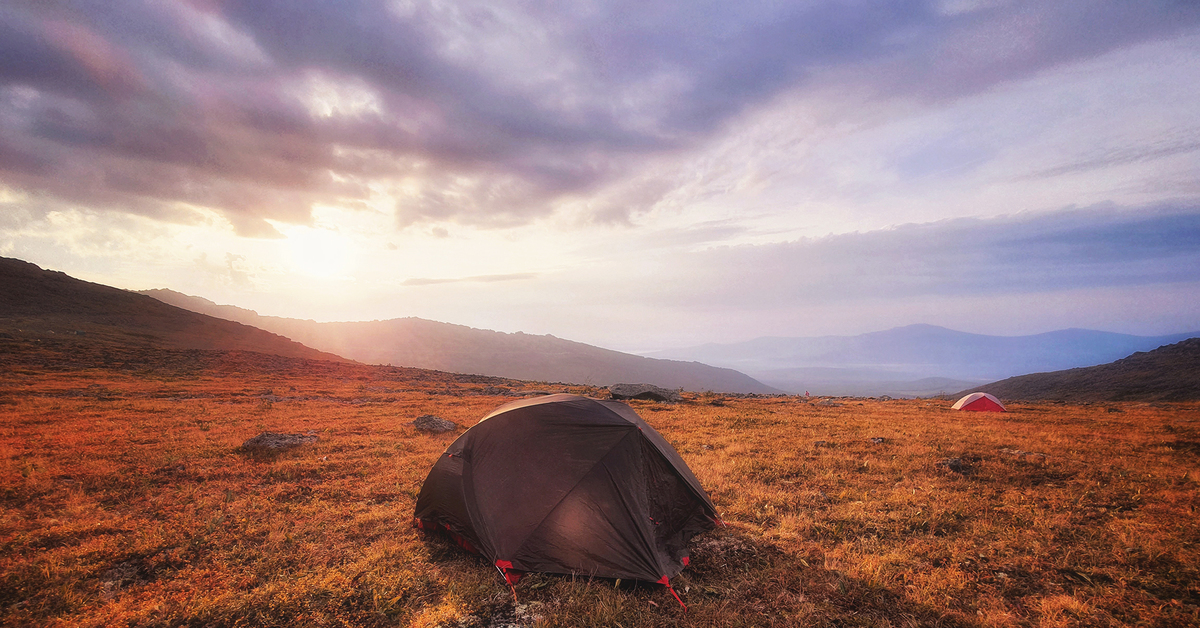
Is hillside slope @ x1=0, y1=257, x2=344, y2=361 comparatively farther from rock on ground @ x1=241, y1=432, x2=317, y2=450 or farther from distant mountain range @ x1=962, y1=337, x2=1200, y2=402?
distant mountain range @ x1=962, y1=337, x2=1200, y2=402

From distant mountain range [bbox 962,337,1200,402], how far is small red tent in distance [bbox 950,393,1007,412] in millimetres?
60255

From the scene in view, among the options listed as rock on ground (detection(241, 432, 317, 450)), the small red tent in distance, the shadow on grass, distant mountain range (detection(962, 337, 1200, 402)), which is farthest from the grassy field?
distant mountain range (detection(962, 337, 1200, 402))

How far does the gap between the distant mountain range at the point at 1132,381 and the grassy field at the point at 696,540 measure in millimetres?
85352

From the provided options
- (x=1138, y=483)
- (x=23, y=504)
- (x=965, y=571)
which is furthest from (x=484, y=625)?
(x=1138, y=483)

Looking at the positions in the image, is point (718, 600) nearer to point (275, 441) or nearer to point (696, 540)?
point (696, 540)

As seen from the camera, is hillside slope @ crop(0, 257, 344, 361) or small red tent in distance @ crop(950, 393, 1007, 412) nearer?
small red tent in distance @ crop(950, 393, 1007, 412)

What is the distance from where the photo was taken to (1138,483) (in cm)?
1191

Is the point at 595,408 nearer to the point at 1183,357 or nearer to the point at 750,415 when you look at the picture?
the point at 750,415

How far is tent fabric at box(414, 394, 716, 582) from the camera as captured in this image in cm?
776

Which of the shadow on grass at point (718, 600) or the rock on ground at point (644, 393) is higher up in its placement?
the rock on ground at point (644, 393)

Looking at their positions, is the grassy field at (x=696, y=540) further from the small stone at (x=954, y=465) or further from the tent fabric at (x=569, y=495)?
the tent fabric at (x=569, y=495)

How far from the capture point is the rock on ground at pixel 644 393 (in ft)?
122

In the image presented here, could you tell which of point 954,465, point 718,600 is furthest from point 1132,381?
point 718,600

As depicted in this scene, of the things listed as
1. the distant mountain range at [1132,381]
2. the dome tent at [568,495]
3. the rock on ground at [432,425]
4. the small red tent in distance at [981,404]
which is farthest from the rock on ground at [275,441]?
the distant mountain range at [1132,381]
